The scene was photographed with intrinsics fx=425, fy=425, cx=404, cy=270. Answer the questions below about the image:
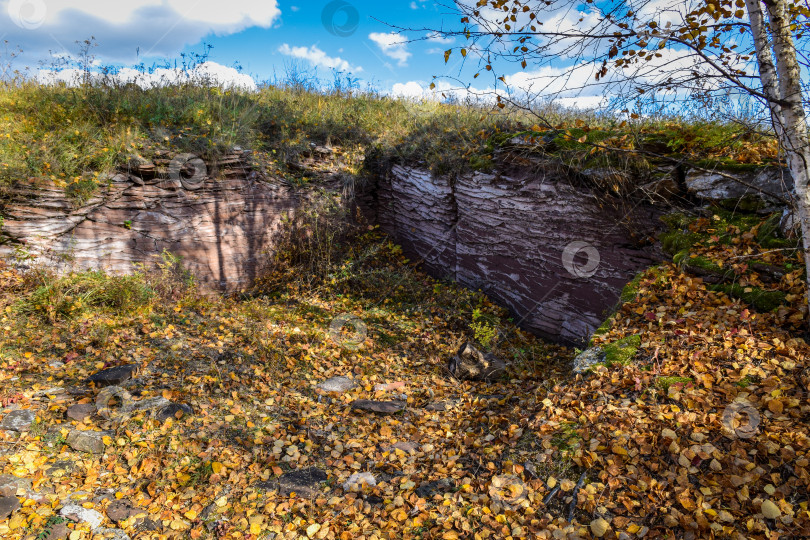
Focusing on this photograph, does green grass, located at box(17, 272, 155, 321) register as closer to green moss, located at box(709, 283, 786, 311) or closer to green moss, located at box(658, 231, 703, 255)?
green moss, located at box(658, 231, 703, 255)

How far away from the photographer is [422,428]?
16.9 ft

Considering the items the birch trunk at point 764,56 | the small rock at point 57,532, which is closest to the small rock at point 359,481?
the small rock at point 57,532

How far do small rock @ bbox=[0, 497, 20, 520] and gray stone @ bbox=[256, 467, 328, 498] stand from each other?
71.2 inches

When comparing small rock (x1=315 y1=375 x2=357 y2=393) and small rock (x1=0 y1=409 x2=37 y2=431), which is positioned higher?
small rock (x1=0 y1=409 x2=37 y2=431)

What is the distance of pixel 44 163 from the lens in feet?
23.2

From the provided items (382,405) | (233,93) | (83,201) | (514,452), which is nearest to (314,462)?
(382,405)

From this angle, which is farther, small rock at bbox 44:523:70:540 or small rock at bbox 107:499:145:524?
small rock at bbox 107:499:145:524

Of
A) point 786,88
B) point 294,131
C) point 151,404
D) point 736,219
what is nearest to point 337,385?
point 151,404

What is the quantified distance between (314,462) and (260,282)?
18.4 ft

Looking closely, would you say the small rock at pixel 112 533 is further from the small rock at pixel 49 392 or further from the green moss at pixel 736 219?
the green moss at pixel 736 219

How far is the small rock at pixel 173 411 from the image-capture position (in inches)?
186

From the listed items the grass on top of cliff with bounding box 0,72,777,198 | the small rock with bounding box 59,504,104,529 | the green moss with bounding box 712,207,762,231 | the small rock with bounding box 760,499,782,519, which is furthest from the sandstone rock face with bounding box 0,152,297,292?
the small rock with bounding box 760,499,782,519

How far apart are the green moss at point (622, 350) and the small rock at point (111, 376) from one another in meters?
5.77

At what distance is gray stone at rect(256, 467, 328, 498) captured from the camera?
4078 mm
